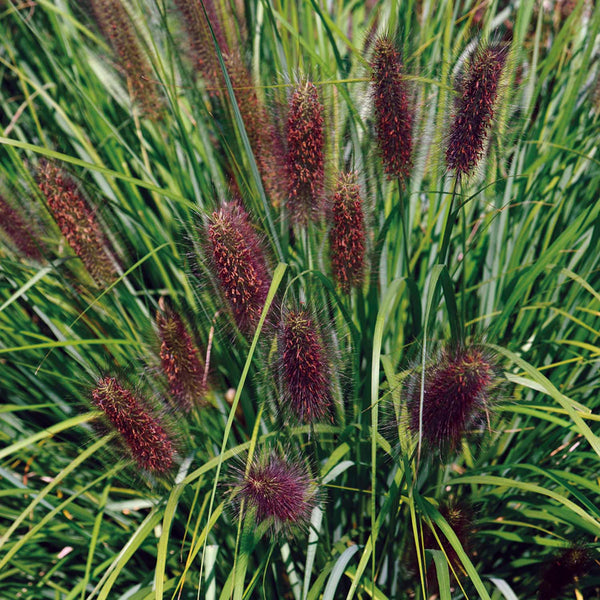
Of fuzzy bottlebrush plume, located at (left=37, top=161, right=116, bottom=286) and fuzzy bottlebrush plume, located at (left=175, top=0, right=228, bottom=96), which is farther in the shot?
fuzzy bottlebrush plume, located at (left=175, top=0, right=228, bottom=96)

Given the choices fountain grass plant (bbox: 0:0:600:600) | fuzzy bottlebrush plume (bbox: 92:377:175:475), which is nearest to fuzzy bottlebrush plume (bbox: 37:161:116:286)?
fountain grass plant (bbox: 0:0:600:600)

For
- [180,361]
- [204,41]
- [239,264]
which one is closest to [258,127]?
[204,41]

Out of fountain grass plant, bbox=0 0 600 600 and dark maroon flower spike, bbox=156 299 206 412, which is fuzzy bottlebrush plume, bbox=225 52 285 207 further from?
dark maroon flower spike, bbox=156 299 206 412

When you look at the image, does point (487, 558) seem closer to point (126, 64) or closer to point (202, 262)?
point (202, 262)

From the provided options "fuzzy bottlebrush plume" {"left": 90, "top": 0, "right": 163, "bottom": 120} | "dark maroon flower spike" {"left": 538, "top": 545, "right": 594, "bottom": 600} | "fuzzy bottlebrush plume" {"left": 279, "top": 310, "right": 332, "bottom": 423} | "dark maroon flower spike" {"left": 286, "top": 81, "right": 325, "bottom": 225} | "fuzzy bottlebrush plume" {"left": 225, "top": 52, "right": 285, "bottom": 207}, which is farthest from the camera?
"fuzzy bottlebrush plume" {"left": 90, "top": 0, "right": 163, "bottom": 120}

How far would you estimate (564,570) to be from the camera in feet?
5.76

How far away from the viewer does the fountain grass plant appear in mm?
1523

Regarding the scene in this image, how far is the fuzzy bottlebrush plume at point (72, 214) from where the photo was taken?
1.83 m

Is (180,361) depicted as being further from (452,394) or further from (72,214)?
(452,394)

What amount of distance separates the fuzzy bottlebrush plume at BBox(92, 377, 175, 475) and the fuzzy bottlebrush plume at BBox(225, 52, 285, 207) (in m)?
0.77

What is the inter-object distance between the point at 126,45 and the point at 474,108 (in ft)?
4.83

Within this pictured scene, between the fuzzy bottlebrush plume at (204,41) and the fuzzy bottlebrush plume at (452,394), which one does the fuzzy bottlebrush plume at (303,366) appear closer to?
the fuzzy bottlebrush plume at (452,394)

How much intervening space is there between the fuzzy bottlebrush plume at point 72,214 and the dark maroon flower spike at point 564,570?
1729 millimetres

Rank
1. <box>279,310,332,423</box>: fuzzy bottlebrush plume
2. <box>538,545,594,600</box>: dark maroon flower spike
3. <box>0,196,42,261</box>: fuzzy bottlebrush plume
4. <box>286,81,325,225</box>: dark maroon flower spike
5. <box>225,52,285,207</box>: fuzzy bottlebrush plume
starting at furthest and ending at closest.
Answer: <box>0,196,42,261</box>: fuzzy bottlebrush plume, <box>225,52,285,207</box>: fuzzy bottlebrush plume, <box>538,545,594,600</box>: dark maroon flower spike, <box>286,81,325,225</box>: dark maroon flower spike, <box>279,310,332,423</box>: fuzzy bottlebrush plume
